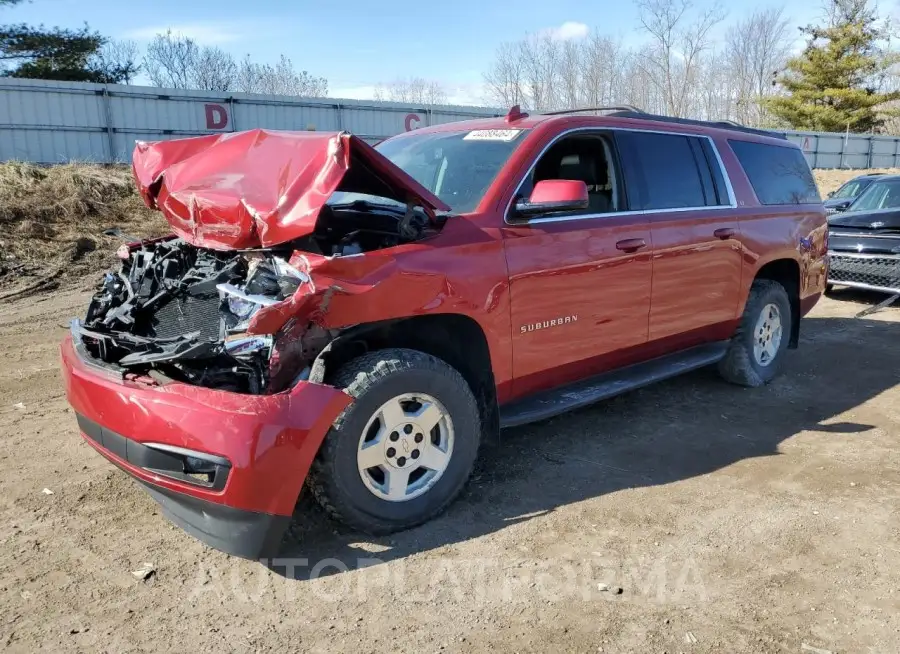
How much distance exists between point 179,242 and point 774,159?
4.72 metres

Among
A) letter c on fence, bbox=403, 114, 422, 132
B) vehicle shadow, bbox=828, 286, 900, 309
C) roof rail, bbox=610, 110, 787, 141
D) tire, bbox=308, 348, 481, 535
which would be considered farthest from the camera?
letter c on fence, bbox=403, 114, 422, 132

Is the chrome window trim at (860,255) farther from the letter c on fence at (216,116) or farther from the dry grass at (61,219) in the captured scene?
the letter c on fence at (216,116)

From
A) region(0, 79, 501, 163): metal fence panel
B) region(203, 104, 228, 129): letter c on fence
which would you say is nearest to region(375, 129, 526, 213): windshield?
region(0, 79, 501, 163): metal fence panel

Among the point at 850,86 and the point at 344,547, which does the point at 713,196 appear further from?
the point at 850,86

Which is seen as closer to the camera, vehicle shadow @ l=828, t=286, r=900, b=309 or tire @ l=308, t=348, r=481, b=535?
tire @ l=308, t=348, r=481, b=535

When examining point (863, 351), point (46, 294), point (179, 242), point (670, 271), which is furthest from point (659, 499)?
point (46, 294)

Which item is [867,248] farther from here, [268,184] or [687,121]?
[268,184]

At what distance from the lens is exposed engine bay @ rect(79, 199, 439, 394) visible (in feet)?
9.96

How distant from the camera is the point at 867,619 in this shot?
2814mm

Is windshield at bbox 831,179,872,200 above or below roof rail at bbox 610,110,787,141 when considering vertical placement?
below

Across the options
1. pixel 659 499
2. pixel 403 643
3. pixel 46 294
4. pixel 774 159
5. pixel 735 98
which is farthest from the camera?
pixel 735 98

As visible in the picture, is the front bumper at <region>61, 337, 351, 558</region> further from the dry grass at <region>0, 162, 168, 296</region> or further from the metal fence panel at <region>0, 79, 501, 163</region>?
the metal fence panel at <region>0, 79, 501, 163</region>

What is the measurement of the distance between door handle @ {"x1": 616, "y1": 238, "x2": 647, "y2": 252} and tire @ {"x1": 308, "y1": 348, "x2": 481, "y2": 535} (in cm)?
141

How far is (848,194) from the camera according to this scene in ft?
44.7
